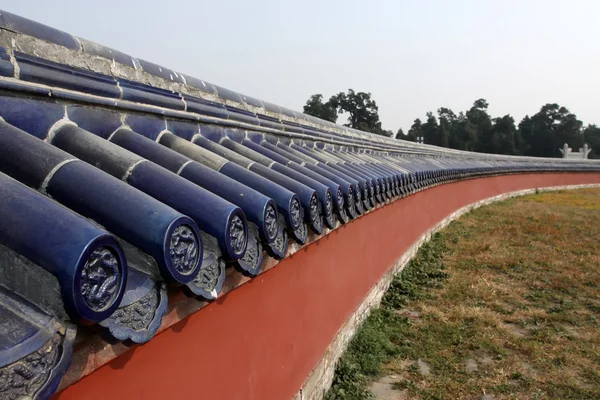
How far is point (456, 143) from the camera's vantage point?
54.0m

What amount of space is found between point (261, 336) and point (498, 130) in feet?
186

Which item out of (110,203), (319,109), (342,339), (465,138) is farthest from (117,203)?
(465,138)

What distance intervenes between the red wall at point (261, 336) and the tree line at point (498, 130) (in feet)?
150

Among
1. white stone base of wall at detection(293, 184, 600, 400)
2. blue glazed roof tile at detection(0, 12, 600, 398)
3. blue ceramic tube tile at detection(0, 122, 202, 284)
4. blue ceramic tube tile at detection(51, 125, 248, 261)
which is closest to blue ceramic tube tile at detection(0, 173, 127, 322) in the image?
blue glazed roof tile at detection(0, 12, 600, 398)

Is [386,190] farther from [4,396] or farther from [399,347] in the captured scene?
[4,396]

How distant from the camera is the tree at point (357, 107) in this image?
5572 cm

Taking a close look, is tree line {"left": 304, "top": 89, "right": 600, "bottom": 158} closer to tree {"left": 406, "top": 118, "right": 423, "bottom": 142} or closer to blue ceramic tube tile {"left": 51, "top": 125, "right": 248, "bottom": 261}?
tree {"left": 406, "top": 118, "right": 423, "bottom": 142}

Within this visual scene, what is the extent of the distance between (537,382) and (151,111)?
4.31 metres

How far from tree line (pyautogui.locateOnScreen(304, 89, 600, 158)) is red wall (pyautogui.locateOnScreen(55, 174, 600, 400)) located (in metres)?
45.7

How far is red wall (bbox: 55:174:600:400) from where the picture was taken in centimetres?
167

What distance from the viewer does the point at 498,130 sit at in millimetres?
54219

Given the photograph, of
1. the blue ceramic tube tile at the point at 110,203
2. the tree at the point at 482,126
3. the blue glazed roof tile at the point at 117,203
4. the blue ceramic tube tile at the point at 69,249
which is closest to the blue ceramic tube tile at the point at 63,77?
the blue glazed roof tile at the point at 117,203

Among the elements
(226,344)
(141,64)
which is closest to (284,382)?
(226,344)

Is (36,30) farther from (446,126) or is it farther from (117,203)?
(446,126)
